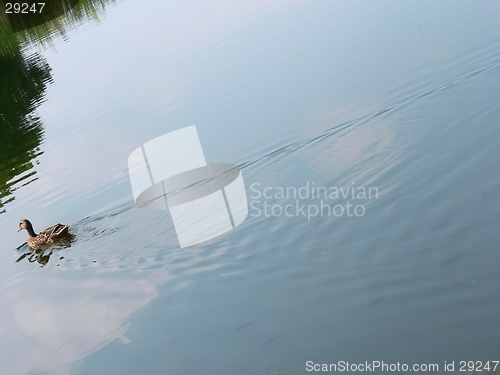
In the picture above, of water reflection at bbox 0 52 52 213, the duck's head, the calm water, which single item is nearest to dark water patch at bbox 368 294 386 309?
the calm water

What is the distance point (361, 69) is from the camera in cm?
1068

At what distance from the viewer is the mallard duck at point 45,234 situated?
8.37 m

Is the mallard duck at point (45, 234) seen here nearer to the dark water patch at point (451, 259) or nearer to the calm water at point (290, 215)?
the calm water at point (290, 215)

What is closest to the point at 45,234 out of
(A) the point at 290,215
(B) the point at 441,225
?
(A) the point at 290,215

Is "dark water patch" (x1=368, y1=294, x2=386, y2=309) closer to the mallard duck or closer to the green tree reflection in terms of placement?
the mallard duck

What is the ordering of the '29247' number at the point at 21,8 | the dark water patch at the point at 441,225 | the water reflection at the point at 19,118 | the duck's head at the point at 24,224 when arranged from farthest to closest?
the '29247' number at the point at 21,8 → the water reflection at the point at 19,118 → the duck's head at the point at 24,224 → the dark water patch at the point at 441,225

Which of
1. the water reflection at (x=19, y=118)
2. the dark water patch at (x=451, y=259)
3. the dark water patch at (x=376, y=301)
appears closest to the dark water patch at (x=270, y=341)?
the dark water patch at (x=376, y=301)

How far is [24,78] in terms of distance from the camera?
64.2 feet

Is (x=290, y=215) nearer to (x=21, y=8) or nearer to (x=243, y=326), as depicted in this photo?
(x=243, y=326)

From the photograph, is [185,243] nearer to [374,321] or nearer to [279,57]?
[374,321]

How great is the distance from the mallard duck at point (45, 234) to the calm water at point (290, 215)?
0.20m

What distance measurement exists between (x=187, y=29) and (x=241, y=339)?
563 inches

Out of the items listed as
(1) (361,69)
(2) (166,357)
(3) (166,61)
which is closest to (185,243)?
(2) (166,357)

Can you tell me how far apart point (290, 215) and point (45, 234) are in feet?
12.8
